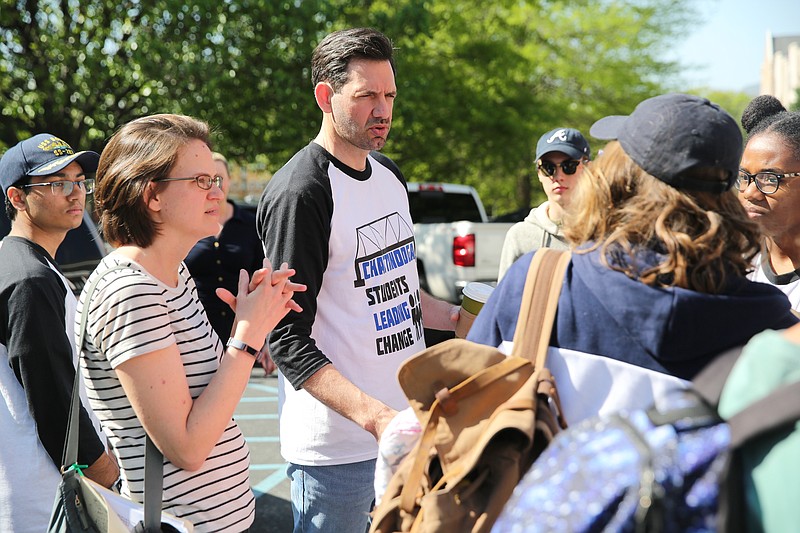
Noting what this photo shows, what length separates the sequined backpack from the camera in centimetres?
104

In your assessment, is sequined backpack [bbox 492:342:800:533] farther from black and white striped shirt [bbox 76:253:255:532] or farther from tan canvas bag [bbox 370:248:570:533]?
black and white striped shirt [bbox 76:253:255:532]

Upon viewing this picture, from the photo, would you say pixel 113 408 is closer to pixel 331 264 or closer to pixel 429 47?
pixel 331 264

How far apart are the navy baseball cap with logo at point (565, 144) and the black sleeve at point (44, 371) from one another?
3067 millimetres

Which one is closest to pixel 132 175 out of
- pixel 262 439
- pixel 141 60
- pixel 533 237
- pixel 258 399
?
pixel 533 237

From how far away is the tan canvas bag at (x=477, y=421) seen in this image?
4.63ft

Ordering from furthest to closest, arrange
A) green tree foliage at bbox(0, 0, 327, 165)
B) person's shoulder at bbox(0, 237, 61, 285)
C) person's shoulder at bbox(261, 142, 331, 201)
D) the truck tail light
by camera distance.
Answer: green tree foliage at bbox(0, 0, 327, 165), the truck tail light, person's shoulder at bbox(0, 237, 61, 285), person's shoulder at bbox(261, 142, 331, 201)

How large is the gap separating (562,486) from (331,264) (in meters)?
1.45

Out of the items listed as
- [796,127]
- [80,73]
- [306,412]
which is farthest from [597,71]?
[306,412]

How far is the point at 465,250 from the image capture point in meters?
11.2

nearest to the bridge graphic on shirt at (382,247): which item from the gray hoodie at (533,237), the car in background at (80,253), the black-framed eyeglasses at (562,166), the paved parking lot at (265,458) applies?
the gray hoodie at (533,237)

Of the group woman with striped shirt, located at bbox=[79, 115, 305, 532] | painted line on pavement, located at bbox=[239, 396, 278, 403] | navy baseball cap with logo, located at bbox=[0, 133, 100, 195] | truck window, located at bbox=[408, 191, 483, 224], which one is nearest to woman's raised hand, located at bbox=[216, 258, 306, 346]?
woman with striped shirt, located at bbox=[79, 115, 305, 532]

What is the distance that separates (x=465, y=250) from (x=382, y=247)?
871 centimetres

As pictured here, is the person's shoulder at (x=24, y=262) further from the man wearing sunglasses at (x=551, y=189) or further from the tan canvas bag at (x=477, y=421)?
the man wearing sunglasses at (x=551, y=189)

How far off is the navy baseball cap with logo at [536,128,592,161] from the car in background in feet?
10.1
